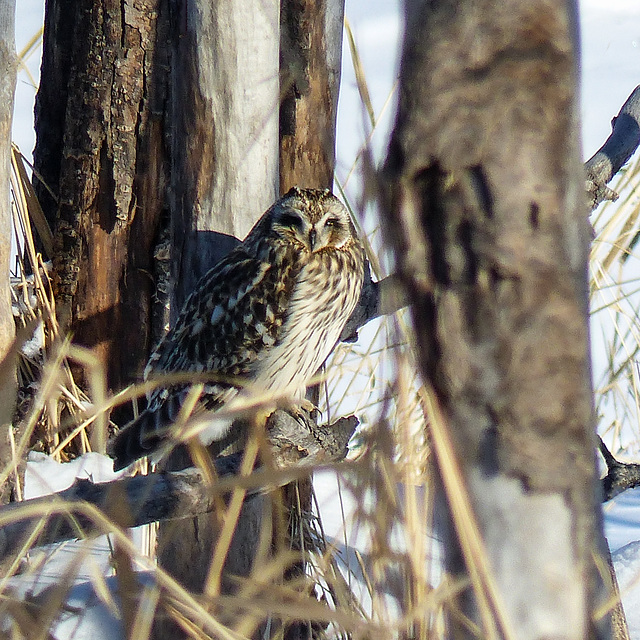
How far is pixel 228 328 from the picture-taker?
263 centimetres

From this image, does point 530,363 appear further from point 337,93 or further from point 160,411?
point 337,93

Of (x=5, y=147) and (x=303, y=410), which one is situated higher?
(x=5, y=147)

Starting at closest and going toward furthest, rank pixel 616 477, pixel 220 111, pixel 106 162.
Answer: pixel 616 477 → pixel 220 111 → pixel 106 162

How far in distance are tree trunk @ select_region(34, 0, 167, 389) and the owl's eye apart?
0.94 meters

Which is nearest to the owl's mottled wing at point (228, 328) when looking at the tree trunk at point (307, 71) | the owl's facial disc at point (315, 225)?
the owl's facial disc at point (315, 225)

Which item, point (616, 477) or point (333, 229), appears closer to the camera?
point (616, 477)

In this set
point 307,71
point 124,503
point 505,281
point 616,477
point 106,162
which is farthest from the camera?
point 106,162

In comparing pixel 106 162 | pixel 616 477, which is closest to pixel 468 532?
pixel 616 477

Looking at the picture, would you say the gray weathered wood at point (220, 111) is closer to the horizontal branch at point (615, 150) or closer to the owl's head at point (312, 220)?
the owl's head at point (312, 220)

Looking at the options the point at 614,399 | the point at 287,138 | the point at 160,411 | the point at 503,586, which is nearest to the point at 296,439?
the point at 160,411

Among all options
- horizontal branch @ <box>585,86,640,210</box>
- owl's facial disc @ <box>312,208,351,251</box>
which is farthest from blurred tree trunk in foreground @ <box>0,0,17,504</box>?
horizontal branch @ <box>585,86,640,210</box>

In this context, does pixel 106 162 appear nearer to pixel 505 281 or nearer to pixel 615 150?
pixel 615 150

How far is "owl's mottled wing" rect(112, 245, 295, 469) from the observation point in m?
2.50

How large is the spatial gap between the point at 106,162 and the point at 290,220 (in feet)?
3.82
